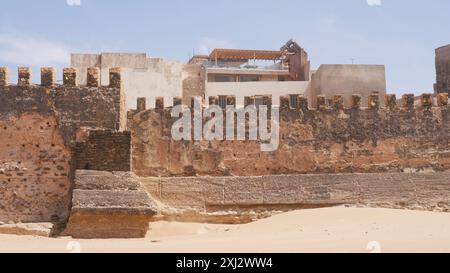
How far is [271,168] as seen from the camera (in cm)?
1642

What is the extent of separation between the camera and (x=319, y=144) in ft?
54.4

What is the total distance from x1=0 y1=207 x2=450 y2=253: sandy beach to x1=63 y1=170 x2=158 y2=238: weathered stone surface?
40 centimetres

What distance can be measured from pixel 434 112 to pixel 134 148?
7770mm

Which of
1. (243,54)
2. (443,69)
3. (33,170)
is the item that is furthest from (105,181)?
(443,69)

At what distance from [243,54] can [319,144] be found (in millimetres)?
18057

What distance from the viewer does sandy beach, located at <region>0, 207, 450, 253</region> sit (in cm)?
1063

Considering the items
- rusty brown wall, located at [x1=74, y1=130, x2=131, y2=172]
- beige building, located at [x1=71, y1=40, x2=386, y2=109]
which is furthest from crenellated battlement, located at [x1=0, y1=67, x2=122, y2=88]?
beige building, located at [x1=71, y1=40, x2=386, y2=109]

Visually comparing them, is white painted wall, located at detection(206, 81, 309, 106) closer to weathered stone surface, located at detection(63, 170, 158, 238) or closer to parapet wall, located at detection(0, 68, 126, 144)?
parapet wall, located at detection(0, 68, 126, 144)

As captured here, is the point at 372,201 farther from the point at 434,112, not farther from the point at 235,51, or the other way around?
the point at 235,51

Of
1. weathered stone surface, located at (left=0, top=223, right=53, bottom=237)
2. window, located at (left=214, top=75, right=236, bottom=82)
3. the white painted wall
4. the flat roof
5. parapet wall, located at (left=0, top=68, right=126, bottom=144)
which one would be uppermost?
the flat roof

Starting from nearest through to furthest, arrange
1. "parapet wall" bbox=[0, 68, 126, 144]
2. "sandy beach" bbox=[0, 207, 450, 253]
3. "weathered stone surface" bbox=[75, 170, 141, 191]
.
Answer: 1. "sandy beach" bbox=[0, 207, 450, 253]
2. "weathered stone surface" bbox=[75, 170, 141, 191]
3. "parapet wall" bbox=[0, 68, 126, 144]

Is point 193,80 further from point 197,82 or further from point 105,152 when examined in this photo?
point 105,152
